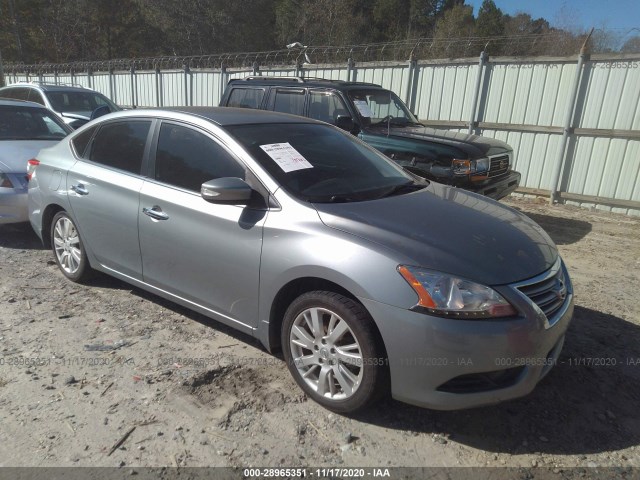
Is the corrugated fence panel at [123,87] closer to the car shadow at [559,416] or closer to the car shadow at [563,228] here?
the car shadow at [563,228]

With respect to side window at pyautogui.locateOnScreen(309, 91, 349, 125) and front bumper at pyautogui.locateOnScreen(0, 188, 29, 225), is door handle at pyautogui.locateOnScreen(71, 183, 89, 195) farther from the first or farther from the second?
side window at pyautogui.locateOnScreen(309, 91, 349, 125)

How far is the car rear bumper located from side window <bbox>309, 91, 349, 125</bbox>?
481cm

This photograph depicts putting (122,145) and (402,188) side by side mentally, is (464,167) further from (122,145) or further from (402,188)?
(122,145)

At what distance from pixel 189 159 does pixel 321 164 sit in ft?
3.11

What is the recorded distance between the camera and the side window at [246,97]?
7446 millimetres

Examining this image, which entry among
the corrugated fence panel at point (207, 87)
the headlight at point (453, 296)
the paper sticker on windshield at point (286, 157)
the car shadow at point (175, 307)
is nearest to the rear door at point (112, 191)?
the car shadow at point (175, 307)

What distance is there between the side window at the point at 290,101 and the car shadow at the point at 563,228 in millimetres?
3646

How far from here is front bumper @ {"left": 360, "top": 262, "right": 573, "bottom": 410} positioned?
→ 239 centimetres

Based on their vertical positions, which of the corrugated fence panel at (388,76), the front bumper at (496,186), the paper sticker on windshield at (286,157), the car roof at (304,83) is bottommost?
the front bumper at (496,186)

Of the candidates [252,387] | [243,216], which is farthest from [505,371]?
[243,216]

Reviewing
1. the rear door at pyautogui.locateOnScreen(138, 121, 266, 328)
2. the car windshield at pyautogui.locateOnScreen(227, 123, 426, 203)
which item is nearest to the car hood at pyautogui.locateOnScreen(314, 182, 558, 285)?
the car windshield at pyautogui.locateOnScreen(227, 123, 426, 203)

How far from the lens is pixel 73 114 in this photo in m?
10.3

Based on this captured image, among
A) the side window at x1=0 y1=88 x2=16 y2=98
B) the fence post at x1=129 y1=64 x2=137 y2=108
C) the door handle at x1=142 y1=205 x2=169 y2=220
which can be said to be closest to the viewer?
the door handle at x1=142 y1=205 x2=169 y2=220

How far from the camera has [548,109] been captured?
8875mm
